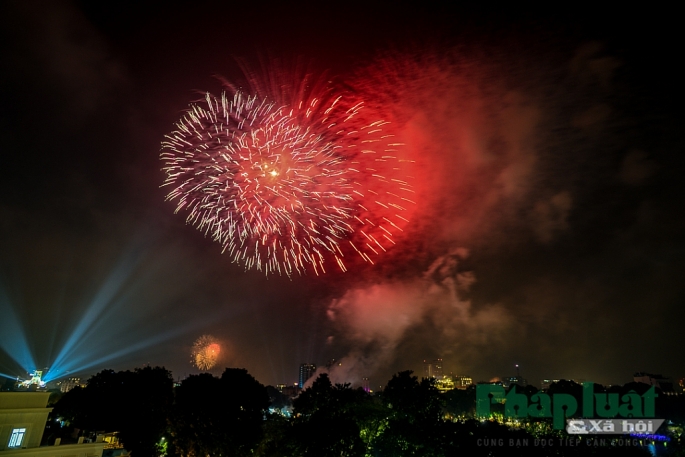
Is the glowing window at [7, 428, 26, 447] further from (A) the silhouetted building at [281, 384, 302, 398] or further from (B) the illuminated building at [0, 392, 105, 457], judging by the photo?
(A) the silhouetted building at [281, 384, 302, 398]

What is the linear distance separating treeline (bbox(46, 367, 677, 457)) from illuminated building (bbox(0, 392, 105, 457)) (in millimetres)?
6318

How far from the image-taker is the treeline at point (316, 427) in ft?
73.3

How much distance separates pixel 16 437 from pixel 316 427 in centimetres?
1766

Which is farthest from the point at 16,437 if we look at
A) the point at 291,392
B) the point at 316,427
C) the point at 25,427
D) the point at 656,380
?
the point at 656,380

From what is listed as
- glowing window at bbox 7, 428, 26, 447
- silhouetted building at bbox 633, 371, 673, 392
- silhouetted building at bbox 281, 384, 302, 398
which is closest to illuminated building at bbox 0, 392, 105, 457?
glowing window at bbox 7, 428, 26, 447

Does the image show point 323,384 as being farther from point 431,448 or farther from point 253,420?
point 431,448

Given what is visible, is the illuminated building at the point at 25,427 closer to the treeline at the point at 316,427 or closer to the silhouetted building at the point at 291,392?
the treeline at the point at 316,427

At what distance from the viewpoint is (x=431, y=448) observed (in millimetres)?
23953

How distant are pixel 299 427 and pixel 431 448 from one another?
8195 millimetres

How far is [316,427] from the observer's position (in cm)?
2209

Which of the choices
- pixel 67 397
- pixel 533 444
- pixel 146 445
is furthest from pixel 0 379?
pixel 533 444

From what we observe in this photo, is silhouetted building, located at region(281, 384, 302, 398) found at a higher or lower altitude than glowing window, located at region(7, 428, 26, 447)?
lower

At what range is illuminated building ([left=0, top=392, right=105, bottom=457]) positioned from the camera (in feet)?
73.7

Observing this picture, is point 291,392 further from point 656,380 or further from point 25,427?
point 25,427
